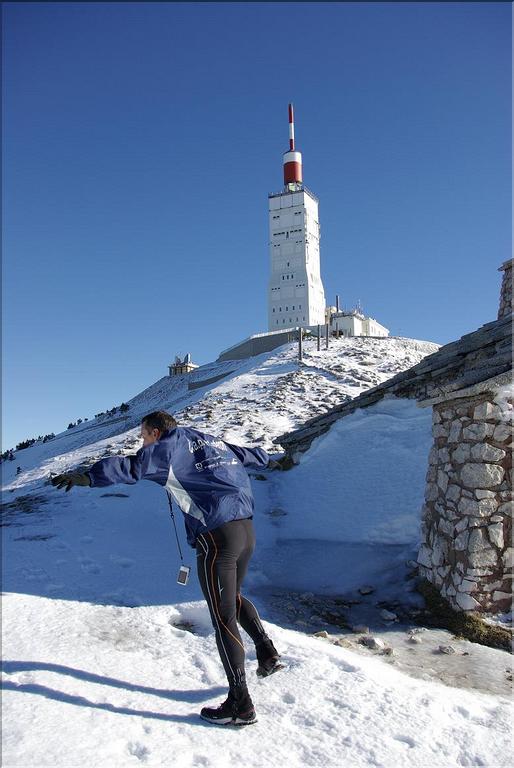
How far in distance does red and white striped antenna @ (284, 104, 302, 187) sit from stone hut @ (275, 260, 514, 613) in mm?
79607

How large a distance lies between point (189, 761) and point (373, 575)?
4.05m

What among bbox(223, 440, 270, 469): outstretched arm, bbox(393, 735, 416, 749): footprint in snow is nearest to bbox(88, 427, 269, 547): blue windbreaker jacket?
bbox(223, 440, 270, 469): outstretched arm

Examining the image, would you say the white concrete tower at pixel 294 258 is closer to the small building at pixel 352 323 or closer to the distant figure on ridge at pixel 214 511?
the small building at pixel 352 323

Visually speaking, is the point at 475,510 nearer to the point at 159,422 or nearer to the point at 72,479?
the point at 159,422

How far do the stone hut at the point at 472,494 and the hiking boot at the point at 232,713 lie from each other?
2.83m

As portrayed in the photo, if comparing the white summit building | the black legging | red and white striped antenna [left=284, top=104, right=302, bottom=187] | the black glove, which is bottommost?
the black legging

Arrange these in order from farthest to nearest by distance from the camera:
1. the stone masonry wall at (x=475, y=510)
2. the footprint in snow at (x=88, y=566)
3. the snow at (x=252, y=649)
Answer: the footprint in snow at (x=88, y=566), the stone masonry wall at (x=475, y=510), the snow at (x=252, y=649)

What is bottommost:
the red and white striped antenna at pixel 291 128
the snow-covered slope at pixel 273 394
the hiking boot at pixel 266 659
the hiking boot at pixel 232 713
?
the hiking boot at pixel 232 713

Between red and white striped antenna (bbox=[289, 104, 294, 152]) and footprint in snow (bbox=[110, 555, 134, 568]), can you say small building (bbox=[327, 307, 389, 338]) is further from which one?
footprint in snow (bbox=[110, 555, 134, 568])

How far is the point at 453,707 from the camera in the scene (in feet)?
12.4

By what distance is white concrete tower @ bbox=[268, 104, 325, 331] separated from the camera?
73.8 metres

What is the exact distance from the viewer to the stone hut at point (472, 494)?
5.39m

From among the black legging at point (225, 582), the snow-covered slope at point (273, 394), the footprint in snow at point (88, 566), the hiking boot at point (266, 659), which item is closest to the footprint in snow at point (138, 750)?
the black legging at point (225, 582)

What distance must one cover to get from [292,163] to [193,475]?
84365 mm
